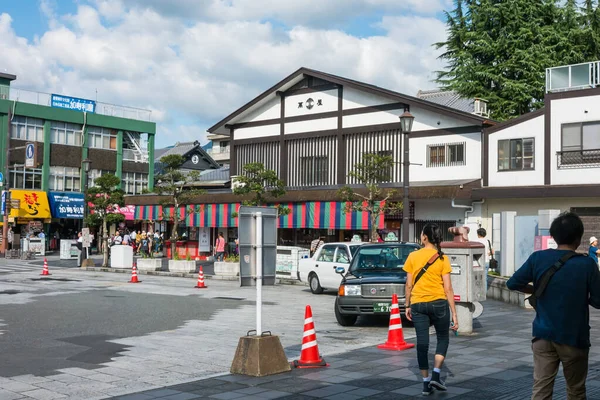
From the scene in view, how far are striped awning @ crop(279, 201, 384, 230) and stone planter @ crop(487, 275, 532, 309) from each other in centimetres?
1152

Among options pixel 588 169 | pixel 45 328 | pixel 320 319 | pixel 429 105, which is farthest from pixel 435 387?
pixel 429 105

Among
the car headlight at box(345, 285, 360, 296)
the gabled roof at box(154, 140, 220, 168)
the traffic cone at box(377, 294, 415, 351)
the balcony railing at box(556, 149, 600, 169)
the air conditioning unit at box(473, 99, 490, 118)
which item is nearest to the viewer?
the traffic cone at box(377, 294, 415, 351)

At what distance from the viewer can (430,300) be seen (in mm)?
7621

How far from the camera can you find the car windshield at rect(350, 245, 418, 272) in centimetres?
1429

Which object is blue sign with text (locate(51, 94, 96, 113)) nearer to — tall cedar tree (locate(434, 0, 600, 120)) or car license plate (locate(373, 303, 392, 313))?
tall cedar tree (locate(434, 0, 600, 120))

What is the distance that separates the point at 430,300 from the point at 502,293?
11.9 m

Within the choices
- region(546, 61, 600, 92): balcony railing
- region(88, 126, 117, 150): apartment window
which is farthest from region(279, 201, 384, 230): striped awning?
region(88, 126, 117, 150): apartment window

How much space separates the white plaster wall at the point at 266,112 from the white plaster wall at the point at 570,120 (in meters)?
15.3

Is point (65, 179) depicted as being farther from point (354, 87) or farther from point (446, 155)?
point (446, 155)

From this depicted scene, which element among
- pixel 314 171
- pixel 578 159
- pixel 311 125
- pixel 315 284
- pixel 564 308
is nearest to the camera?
pixel 564 308

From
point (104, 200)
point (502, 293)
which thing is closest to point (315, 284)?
point (502, 293)

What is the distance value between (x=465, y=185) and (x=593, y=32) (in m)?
15.3

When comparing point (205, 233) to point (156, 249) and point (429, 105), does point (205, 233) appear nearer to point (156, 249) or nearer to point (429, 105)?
point (156, 249)

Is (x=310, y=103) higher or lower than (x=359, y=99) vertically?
higher
